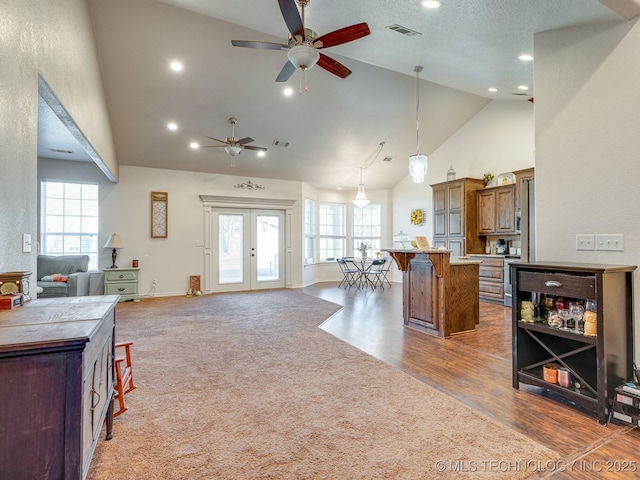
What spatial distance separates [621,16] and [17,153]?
399 centimetres

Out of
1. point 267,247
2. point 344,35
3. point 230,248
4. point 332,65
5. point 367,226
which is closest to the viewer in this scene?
point 344,35

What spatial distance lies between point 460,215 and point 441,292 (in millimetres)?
3412

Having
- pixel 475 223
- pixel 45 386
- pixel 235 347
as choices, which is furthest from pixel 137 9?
pixel 475 223

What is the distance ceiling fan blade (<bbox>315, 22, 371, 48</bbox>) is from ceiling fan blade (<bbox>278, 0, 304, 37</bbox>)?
0.20 meters

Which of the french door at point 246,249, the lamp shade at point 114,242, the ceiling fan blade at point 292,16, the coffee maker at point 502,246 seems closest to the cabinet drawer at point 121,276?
the lamp shade at point 114,242

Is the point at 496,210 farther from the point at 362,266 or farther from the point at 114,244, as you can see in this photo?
the point at 114,244

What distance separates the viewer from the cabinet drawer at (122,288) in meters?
6.55

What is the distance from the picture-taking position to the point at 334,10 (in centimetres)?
330

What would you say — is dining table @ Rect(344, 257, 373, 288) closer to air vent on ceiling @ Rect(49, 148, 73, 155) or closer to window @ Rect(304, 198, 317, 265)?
window @ Rect(304, 198, 317, 265)

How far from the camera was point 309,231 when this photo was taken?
9320 mm

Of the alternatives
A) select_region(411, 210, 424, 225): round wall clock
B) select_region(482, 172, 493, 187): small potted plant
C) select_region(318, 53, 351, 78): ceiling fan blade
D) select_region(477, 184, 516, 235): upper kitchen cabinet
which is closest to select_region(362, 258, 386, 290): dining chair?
select_region(411, 210, 424, 225): round wall clock

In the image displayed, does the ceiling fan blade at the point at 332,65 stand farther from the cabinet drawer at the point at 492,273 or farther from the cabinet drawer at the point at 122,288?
the cabinet drawer at the point at 122,288

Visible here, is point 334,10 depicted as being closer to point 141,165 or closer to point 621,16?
point 621,16

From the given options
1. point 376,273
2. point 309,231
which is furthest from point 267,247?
point 376,273
